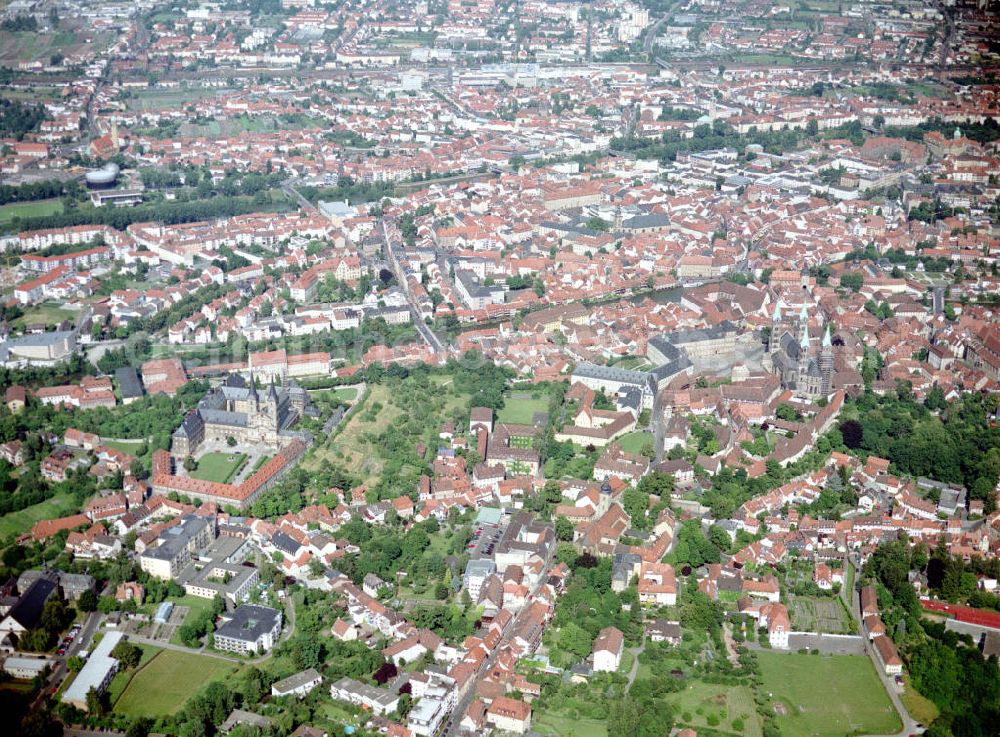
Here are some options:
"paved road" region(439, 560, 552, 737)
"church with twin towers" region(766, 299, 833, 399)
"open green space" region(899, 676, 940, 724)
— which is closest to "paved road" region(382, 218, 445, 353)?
"church with twin towers" region(766, 299, 833, 399)

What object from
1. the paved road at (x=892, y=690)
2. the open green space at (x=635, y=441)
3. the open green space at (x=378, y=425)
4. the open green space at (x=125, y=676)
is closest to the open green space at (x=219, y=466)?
the open green space at (x=378, y=425)

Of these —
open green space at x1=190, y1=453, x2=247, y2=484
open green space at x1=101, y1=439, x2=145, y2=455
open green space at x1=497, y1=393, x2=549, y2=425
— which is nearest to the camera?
open green space at x1=190, y1=453, x2=247, y2=484

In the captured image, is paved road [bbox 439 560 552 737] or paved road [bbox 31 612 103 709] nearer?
paved road [bbox 439 560 552 737]

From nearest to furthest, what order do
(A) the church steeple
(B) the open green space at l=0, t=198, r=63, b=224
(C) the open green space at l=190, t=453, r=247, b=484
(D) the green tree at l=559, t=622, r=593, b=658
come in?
(D) the green tree at l=559, t=622, r=593, b=658 < (C) the open green space at l=190, t=453, r=247, b=484 < (A) the church steeple < (B) the open green space at l=0, t=198, r=63, b=224

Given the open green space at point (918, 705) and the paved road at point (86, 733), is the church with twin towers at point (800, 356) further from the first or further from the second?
the paved road at point (86, 733)

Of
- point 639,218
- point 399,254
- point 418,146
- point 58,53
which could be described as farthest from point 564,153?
point 58,53

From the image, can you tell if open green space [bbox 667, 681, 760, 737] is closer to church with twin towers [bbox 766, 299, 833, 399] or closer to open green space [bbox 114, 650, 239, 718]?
open green space [bbox 114, 650, 239, 718]
